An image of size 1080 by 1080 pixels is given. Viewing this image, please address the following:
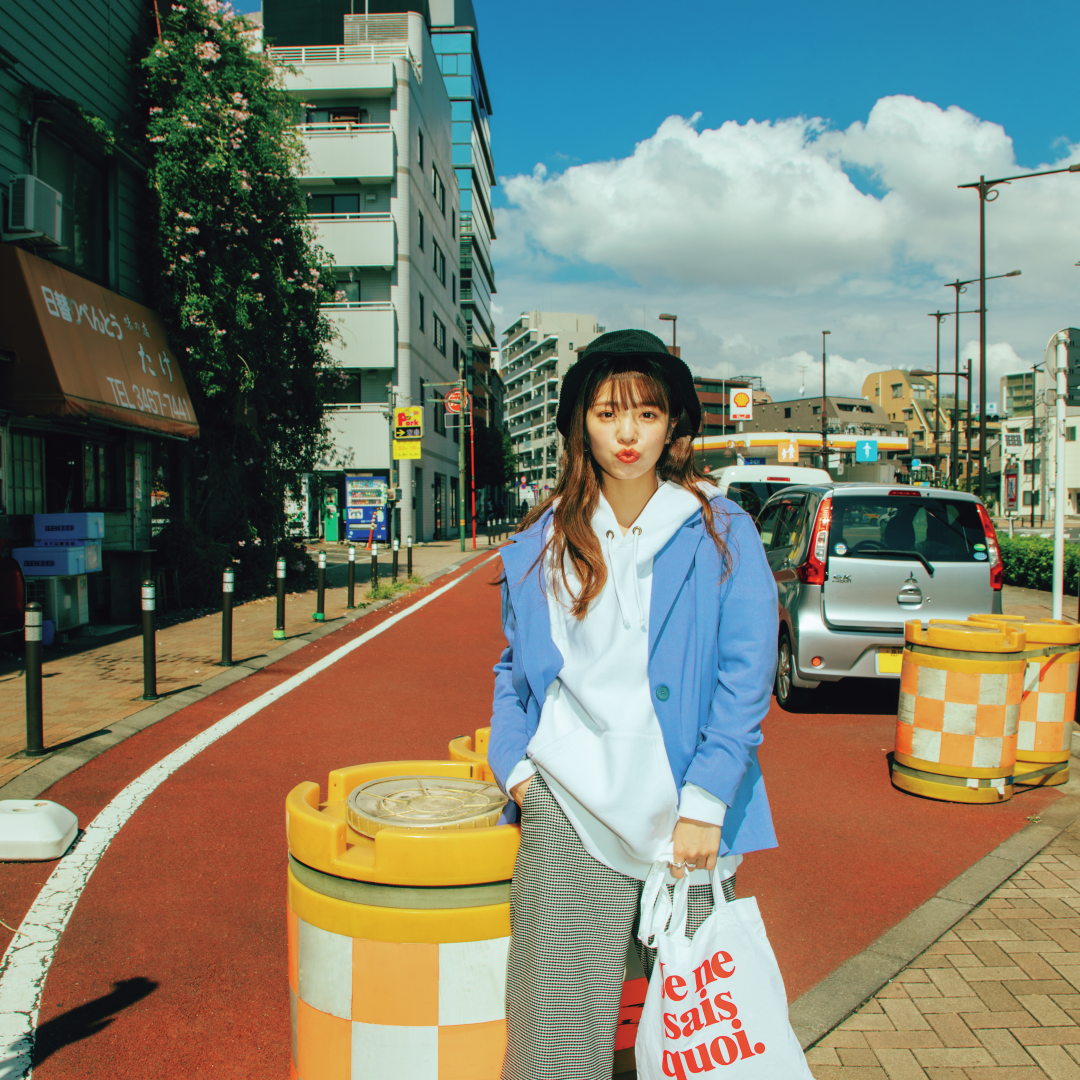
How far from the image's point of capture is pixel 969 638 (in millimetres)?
4711

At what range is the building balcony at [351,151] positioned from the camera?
32062 millimetres

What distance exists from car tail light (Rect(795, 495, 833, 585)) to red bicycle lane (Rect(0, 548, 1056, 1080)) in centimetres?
112

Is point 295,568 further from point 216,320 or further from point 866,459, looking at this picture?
point 866,459

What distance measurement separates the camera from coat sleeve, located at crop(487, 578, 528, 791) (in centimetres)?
185

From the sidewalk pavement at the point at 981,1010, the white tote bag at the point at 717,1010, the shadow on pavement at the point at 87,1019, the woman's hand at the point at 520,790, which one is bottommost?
the shadow on pavement at the point at 87,1019

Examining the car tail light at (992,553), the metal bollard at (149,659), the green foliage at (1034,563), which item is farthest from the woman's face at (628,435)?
the green foliage at (1034,563)

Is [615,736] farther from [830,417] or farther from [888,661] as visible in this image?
[830,417]

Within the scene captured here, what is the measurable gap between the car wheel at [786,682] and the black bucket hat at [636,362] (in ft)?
17.1

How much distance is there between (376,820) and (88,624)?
33.7ft

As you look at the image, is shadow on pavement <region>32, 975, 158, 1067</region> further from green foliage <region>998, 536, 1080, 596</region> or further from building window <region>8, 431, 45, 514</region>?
green foliage <region>998, 536, 1080, 596</region>

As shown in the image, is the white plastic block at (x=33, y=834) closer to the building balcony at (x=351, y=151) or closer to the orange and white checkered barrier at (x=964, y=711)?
the orange and white checkered barrier at (x=964, y=711)

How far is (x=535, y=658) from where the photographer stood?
1.81 m

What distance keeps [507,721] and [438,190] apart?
42555 millimetres

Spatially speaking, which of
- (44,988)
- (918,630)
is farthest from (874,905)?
(44,988)
